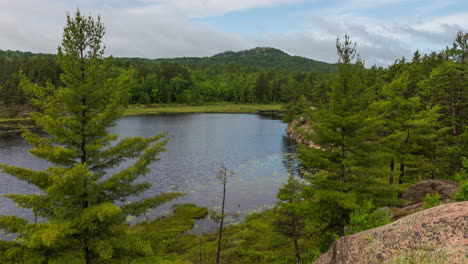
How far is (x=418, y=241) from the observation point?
9.00 meters

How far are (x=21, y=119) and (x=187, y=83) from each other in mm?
91124

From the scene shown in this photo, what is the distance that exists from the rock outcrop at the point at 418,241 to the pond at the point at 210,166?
78.1ft

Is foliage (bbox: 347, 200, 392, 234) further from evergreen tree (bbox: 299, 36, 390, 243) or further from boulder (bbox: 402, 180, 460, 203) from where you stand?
boulder (bbox: 402, 180, 460, 203)

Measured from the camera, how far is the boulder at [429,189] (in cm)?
2513

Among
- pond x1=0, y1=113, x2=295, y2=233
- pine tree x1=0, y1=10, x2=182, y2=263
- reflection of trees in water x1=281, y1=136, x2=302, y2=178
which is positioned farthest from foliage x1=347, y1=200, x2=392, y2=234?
reflection of trees in water x1=281, y1=136, x2=302, y2=178

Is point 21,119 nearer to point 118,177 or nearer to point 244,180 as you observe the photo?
point 244,180

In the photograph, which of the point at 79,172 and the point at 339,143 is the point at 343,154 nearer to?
the point at 339,143

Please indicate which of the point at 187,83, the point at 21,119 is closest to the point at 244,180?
the point at 21,119

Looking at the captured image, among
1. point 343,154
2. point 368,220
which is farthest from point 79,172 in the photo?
point 343,154

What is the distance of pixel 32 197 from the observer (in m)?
13.1

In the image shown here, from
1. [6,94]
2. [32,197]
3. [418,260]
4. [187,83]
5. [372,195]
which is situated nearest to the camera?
[418,260]

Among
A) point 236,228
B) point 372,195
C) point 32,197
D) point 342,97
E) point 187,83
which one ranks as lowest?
point 236,228

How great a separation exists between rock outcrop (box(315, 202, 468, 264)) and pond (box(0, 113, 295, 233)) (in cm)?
2380

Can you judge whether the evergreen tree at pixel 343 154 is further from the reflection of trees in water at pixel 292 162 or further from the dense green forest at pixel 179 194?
the reflection of trees in water at pixel 292 162
